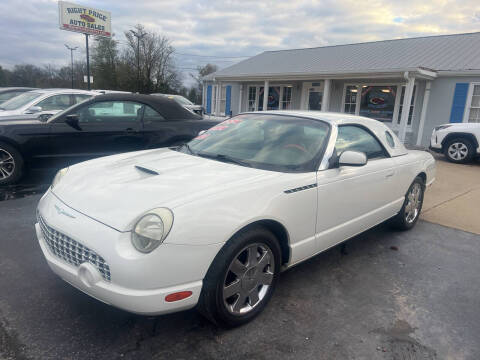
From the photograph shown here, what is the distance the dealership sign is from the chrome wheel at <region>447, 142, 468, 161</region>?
26529 mm

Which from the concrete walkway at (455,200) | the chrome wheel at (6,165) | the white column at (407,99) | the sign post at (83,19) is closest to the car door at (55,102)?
the chrome wheel at (6,165)

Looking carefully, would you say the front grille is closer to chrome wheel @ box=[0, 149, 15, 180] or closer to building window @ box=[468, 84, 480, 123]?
chrome wheel @ box=[0, 149, 15, 180]

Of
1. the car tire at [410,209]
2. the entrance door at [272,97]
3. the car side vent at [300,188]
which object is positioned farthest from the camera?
the entrance door at [272,97]

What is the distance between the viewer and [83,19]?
2777cm

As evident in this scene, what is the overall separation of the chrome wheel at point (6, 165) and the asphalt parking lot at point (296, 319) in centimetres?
236

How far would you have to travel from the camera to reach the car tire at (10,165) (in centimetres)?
570

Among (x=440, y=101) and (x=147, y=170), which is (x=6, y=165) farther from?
(x=440, y=101)

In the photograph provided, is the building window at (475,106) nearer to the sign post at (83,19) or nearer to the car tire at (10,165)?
the car tire at (10,165)

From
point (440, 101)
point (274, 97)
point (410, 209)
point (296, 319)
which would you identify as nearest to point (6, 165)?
point (296, 319)

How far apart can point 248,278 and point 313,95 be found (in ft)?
55.4

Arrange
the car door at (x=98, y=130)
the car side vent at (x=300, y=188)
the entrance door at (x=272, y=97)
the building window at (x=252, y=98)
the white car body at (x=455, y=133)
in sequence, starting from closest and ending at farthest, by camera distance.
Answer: the car side vent at (x=300, y=188) < the car door at (x=98, y=130) < the white car body at (x=455, y=133) < the entrance door at (x=272, y=97) < the building window at (x=252, y=98)

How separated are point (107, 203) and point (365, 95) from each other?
15675 millimetres

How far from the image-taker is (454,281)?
3438 mm

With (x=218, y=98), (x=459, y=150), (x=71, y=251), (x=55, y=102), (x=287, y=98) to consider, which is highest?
(x=287, y=98)
